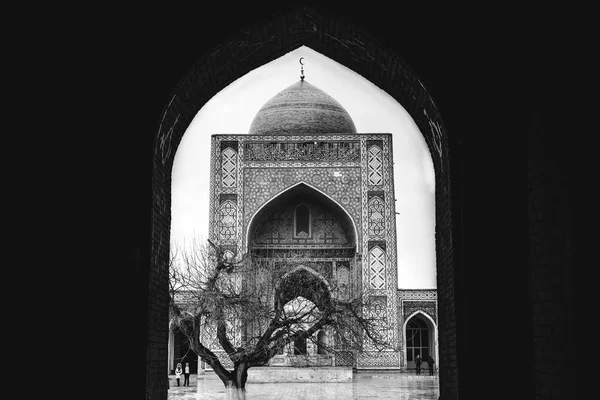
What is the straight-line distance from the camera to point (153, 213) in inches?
197

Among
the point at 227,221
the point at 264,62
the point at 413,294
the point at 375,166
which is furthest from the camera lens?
the point at 375,166

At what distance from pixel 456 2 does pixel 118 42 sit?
1955 millimetres

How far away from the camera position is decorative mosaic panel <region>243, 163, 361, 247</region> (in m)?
24.0

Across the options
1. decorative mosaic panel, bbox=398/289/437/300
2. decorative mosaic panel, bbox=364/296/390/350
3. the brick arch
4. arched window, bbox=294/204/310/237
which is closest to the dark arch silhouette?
arched window, bbox=294/204/310/237

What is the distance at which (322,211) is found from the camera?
25.2m

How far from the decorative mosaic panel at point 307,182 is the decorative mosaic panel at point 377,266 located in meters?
0.78

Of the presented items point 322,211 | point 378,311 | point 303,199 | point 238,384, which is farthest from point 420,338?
point 238,384

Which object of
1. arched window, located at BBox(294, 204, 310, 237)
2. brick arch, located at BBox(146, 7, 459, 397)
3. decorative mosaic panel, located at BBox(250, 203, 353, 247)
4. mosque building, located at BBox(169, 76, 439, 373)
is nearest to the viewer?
brick arch, located at BBox(146, 7, 459, 397)

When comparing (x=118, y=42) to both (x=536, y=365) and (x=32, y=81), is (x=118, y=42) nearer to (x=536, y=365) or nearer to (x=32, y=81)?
(x=32, y=81)

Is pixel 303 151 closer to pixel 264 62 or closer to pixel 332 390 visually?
pixel 332 390

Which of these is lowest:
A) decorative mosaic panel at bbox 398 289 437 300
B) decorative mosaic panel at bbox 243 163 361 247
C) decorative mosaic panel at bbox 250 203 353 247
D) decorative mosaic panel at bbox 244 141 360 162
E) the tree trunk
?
the tree trunk

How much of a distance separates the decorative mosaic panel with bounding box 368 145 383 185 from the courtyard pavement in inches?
220

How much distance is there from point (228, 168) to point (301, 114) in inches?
141

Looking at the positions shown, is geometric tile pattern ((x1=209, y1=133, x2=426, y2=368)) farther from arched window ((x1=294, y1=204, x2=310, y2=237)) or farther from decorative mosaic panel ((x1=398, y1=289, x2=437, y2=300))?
Result: arched window ((x1=294, y1=204, x2=310, y2=237))
